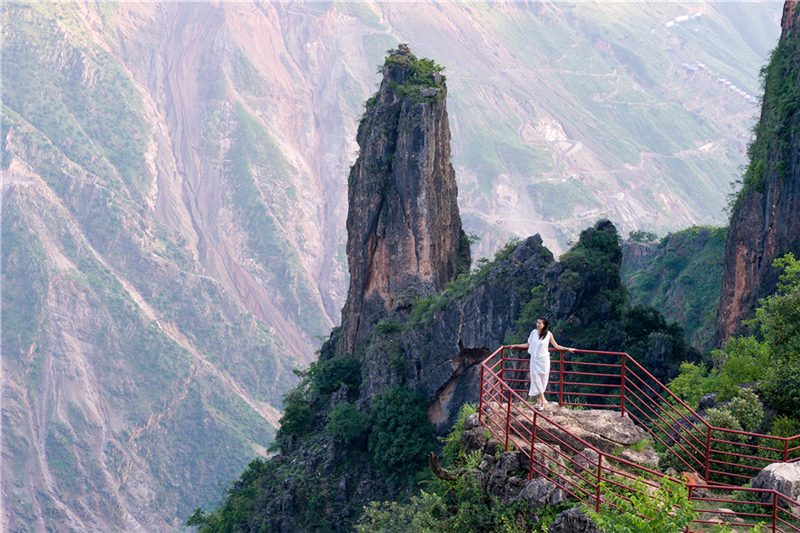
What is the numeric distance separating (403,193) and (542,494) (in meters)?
37.8

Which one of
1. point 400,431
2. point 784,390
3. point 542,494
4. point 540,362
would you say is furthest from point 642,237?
point 542,494

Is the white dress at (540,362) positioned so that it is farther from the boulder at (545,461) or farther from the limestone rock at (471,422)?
the limestone rock at (471,422)

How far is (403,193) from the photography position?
50844mm

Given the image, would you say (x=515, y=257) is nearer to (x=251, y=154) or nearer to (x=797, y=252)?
(x=797, y=252)

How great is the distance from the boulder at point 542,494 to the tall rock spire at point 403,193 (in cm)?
3628

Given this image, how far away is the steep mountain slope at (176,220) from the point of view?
11800 cm

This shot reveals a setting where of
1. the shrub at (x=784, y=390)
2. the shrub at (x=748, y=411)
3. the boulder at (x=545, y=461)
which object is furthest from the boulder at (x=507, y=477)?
the shrub at (x=784, y=390)

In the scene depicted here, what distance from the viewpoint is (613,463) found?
1508 cm

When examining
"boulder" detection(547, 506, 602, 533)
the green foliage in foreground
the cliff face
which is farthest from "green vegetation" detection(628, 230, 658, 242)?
the green foliage in foreground

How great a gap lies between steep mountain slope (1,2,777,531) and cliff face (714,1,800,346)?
9548 centimetres

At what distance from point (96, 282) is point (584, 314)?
118 metres

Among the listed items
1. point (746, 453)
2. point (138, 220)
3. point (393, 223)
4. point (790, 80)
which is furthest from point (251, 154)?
point (746, 453)

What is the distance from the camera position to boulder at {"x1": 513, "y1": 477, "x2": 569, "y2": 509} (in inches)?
559

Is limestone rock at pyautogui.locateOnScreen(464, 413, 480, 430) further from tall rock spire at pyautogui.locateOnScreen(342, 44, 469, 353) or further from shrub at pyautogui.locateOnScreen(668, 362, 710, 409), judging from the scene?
tall rock spire at pyautogui.locateOnScreen(342, 44, 469, 353)
